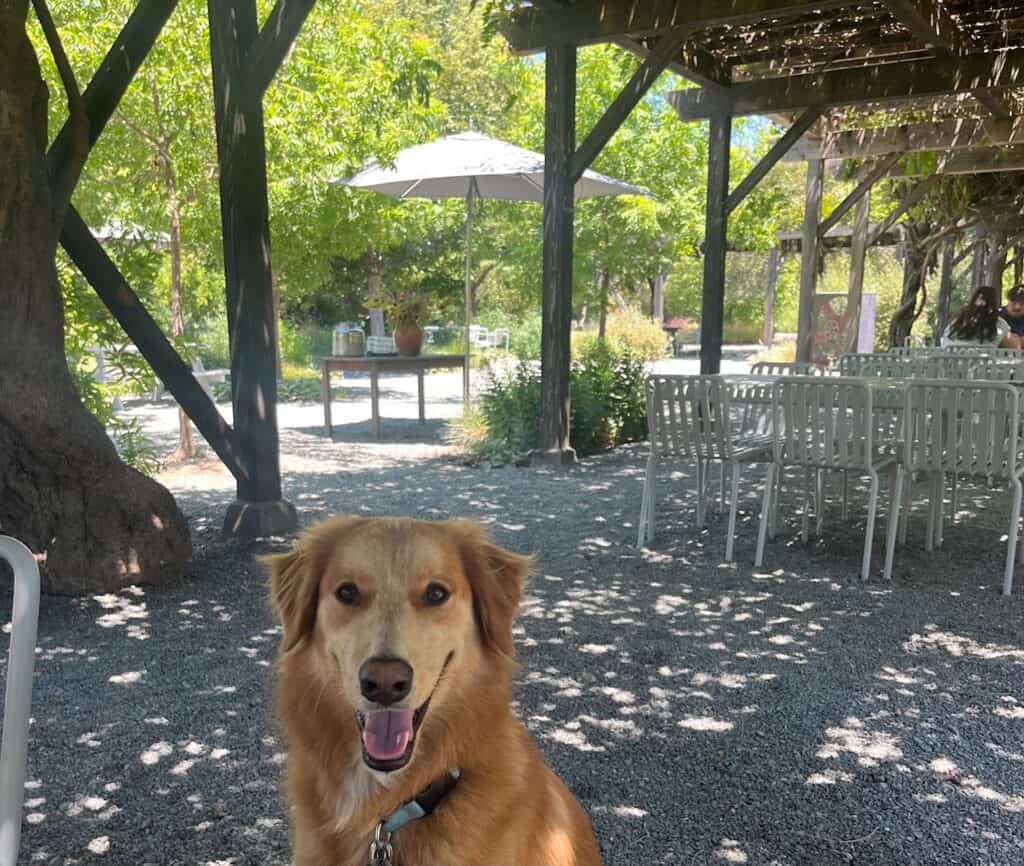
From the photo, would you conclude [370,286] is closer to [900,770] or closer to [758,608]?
[758,608]

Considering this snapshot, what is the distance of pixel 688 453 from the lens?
5777 millimetres

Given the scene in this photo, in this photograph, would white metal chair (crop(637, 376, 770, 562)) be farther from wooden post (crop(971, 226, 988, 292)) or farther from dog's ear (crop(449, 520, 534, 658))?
wooden post (crop(971, 226, 988, 292))

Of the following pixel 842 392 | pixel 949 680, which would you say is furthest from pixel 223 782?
pixel 842 392

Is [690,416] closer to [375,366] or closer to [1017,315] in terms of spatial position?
[375,366]

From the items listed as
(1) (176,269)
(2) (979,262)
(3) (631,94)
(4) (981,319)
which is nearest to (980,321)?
(4) (981,319)

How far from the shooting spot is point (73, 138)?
4621 mm

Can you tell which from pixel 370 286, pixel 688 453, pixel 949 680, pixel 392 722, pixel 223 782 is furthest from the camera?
pixel 370 286

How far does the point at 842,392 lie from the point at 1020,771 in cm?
251

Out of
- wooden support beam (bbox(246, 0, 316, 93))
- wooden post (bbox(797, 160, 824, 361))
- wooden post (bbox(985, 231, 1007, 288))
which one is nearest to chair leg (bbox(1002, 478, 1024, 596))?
wooden support beam (bbox(246, 0, 316, 93))

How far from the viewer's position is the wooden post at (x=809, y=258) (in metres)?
12.5

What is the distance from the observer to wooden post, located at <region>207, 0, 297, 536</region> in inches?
203

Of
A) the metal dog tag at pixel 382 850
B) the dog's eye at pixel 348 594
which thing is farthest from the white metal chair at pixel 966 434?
the metal dog tag at pixel 382 850

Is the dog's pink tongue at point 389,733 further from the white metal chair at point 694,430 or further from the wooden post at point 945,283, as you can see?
the wooden post at point 945,283

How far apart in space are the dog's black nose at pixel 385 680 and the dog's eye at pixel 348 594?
0.63 ft
